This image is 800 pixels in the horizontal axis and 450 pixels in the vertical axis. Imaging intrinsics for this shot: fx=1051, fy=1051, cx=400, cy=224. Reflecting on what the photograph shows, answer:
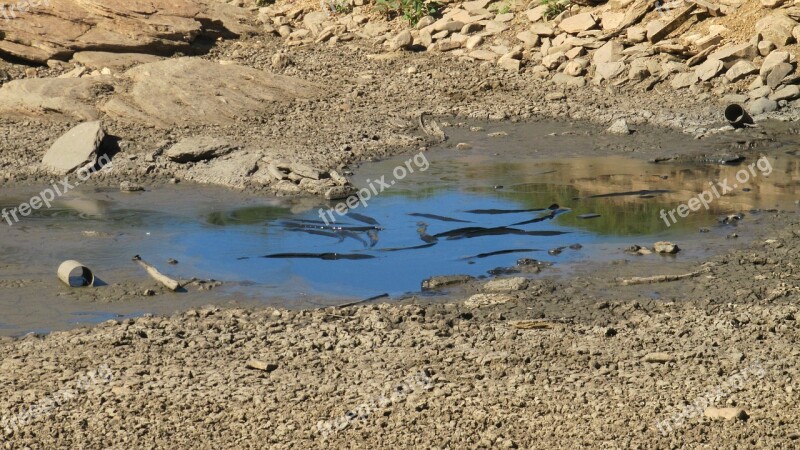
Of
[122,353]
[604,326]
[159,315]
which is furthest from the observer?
[159,315]

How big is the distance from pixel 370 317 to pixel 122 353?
5.38 feet

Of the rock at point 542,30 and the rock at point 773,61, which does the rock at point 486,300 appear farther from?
the rock at point 542,30

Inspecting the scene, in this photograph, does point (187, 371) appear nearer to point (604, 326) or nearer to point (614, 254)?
point (604, 326)

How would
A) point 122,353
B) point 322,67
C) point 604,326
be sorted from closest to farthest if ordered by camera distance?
point 122,353
point 604,326
point 322,67

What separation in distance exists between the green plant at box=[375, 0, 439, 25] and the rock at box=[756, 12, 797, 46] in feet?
18.9

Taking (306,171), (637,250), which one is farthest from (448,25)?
(637,250)

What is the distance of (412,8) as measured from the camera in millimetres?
18516

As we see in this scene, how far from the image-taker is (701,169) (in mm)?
12320

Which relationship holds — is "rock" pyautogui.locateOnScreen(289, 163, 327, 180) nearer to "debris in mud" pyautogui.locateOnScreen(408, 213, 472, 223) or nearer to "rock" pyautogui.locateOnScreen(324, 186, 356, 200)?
"rock" pyautogui.locateOnScreen(324, 186, 356, 200)

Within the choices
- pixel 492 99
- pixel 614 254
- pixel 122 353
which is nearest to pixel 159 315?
pixel 122 353

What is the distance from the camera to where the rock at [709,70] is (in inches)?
591

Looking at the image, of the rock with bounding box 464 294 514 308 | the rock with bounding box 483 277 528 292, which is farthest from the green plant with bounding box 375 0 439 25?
the rock with bounding box 464 294 514 308

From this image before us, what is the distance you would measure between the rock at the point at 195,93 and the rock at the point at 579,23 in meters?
4.17

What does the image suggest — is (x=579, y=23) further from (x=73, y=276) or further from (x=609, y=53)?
(x=73, y=276)
